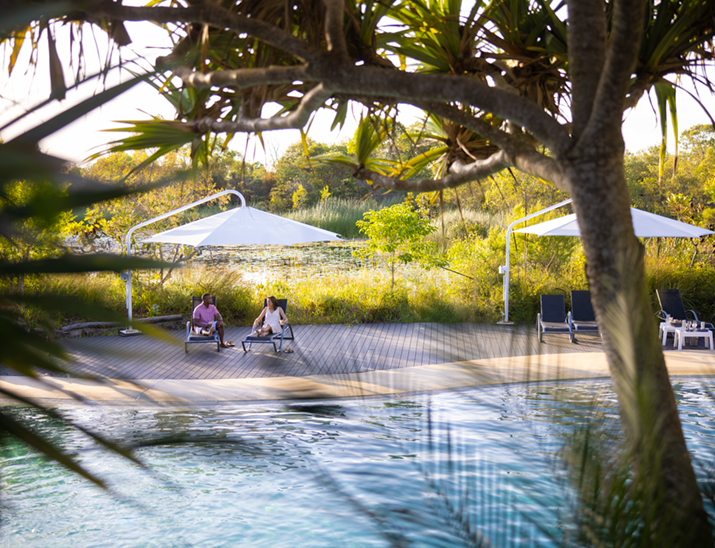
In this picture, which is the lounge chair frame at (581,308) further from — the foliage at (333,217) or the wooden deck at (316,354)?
the foliage at (333,217)

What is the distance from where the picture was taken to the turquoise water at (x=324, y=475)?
25.0 inches

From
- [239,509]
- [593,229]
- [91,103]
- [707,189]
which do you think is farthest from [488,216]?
[91,103]

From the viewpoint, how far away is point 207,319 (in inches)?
411

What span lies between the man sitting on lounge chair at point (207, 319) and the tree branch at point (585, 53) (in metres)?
8.71

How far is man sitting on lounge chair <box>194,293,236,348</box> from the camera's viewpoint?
10203 millimetres

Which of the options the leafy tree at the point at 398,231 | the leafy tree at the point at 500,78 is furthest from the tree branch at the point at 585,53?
the leafy tree at the point at 398,231

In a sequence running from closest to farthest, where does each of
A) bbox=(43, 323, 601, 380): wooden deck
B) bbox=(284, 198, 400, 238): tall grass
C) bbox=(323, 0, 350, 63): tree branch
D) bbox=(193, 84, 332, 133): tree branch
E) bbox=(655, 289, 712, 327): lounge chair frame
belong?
bbox=(323, 0, 350, 63): tree branch → bbox=(193, 84, 332, 133): tree branch → bbox=(43, 323, 601, 380): wooden deck → bbox=(655, 289, 712, 327): lounge chair frame → bbox=(284, 198, 400, 238): tall grass

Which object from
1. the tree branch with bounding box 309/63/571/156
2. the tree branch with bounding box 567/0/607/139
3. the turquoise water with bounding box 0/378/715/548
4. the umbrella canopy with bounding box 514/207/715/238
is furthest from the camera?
the umbrella canopy with bounding box 514/207/715/238

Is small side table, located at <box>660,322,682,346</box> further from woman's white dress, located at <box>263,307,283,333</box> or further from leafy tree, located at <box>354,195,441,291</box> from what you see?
woman's white dress, located at <box>263,307,283,333</box>

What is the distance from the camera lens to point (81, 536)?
430cm

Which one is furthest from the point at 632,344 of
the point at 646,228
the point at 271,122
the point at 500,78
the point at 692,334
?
the point at 646,228

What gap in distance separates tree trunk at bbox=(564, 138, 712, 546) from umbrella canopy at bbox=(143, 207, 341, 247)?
8.79 metres

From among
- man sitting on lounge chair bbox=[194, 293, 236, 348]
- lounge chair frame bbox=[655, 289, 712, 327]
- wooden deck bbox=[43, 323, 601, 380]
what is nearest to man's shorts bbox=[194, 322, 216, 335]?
man sitting on lounge chair bbox=[194, 293, 236, 348]

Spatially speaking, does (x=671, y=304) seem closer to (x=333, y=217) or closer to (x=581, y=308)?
(x=581, y=308)
